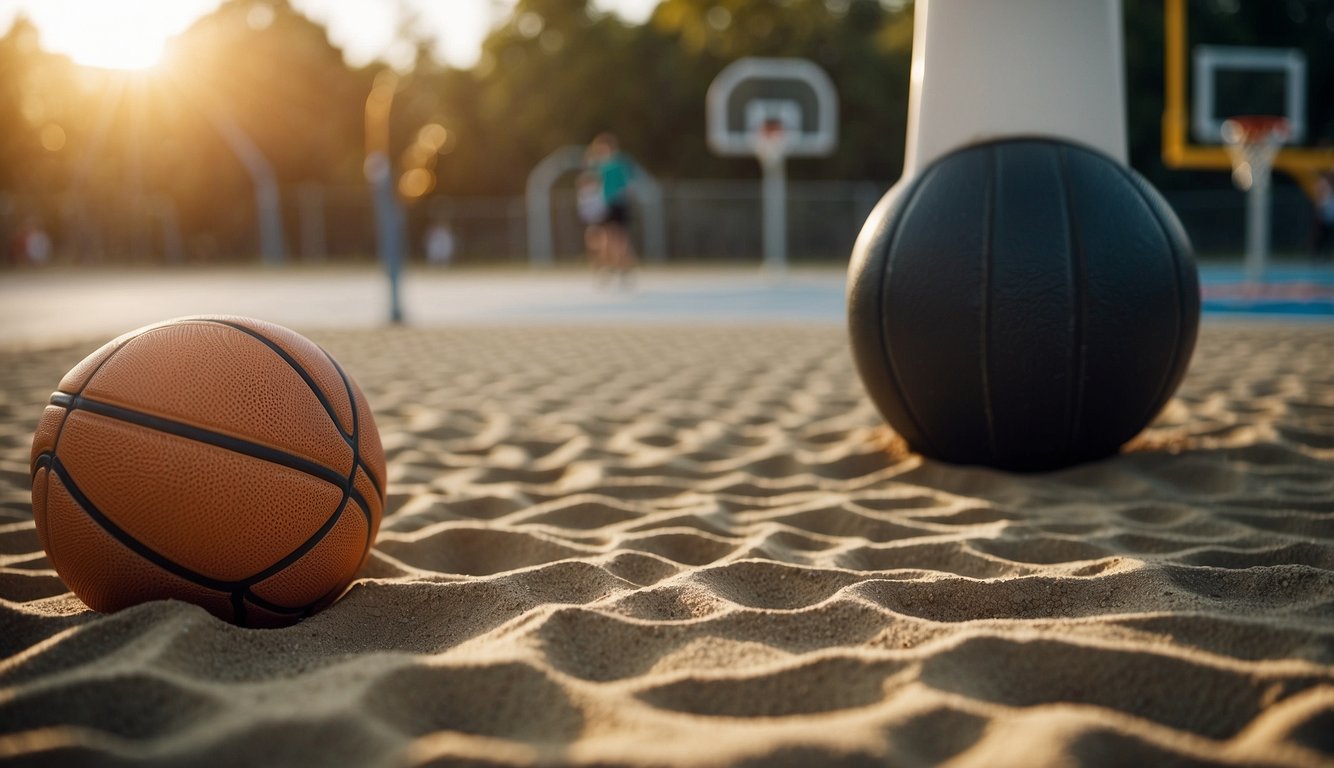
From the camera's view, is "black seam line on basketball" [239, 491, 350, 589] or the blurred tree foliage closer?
"black seam line on basketball" [239, 491, 350, 589]

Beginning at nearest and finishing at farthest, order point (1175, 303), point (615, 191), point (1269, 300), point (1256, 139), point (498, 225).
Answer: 1. point (1175, 303)
2. point (1269, 300)
3. point (1256, 139)
4. point (615, 191)
5. point (498, 225)

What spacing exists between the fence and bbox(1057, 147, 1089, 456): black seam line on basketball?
25527 millimetres

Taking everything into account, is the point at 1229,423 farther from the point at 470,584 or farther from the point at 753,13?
the point at 753,13

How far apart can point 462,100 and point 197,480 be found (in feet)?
133

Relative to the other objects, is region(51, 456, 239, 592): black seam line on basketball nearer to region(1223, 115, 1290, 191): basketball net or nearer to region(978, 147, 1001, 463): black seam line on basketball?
region(978, 147, 1001, 463): black seam line on basketball

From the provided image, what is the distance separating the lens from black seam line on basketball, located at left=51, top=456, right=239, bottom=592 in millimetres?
2217

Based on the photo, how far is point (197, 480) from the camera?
221cm

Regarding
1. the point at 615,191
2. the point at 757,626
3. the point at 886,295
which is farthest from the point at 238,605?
the point at 615,191

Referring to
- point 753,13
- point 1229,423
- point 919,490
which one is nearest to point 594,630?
point 919,490

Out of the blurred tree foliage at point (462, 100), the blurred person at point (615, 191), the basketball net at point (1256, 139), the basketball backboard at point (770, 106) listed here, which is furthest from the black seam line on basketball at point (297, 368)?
the blurred tree foliage at point (462, 100)

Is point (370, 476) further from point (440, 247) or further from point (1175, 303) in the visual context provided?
point (440, 247)

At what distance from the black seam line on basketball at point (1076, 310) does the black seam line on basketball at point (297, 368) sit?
7.30ft

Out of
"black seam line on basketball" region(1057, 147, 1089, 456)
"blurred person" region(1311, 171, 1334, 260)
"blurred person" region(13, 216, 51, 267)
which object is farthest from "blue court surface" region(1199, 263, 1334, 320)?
"blurred person" region(13, 216, 51, 267)

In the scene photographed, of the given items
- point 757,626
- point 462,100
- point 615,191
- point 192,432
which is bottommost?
point 757,626
